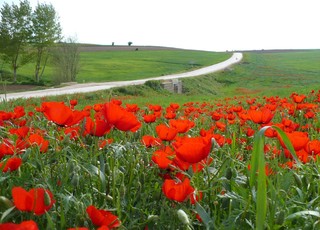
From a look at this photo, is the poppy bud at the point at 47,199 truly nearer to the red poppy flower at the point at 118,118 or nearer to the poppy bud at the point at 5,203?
the poppy bud at the point at 5,203

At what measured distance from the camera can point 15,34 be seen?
119ft

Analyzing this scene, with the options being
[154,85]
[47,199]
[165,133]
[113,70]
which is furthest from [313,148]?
[113,70]

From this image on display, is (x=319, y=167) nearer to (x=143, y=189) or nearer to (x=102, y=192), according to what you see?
(x=143, y=189)

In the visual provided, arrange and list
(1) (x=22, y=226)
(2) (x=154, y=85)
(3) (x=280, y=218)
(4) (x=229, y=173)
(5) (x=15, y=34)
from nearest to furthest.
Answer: (1) (x=22, y=226)
(3) (x=280, y=218)
(4) (x=229, y=173)
(2) (x=154, y=85)
(5) (x=15, y=34)

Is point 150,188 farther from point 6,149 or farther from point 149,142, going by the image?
point 6,149

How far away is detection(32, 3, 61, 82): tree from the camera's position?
123 ft

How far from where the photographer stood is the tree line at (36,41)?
33.9 m

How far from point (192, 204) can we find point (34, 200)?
472 mm

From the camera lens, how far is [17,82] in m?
34.4

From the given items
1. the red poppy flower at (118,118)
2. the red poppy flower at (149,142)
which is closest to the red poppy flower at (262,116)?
the red poppy flower at (149,142)

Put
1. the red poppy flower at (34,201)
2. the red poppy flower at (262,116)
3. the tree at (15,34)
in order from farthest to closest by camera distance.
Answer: the tree at (15,34)
the red poppy flower at (262,116)
the red poppy flower at (34,201)

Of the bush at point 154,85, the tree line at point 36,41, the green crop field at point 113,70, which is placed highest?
the tree line at point 36,41

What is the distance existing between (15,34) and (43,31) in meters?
2.55

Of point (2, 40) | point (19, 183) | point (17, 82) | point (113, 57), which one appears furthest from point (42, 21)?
point (19, 183)
